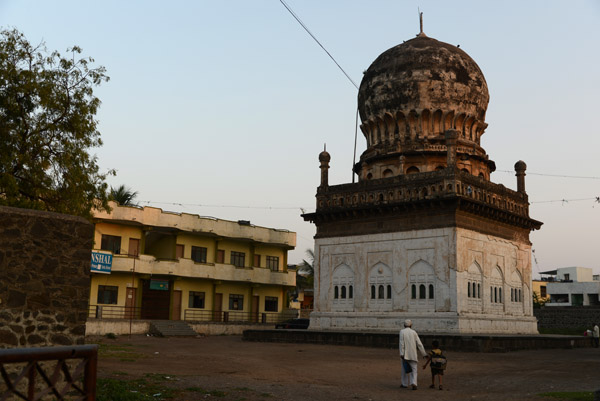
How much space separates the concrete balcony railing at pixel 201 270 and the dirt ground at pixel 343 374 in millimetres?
15999

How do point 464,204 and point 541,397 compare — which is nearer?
point 541,397

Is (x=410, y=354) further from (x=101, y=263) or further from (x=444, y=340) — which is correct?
(x=101, y=263)

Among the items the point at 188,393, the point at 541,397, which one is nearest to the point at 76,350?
the point at 188,393

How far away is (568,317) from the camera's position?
49281 mm

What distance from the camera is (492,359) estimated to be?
67.5 feet

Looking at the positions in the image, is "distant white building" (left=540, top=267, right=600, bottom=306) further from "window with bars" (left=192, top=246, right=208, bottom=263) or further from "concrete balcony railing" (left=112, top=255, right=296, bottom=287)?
"window with bars" (left=192, top=246, right=208, bottom=263)

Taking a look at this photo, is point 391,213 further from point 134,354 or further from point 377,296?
point 134,354

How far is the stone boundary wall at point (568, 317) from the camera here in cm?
4797

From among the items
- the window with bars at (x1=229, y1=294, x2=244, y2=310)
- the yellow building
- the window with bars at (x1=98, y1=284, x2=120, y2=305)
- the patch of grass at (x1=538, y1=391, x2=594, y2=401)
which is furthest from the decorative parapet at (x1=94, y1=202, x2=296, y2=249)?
the patch of grass at (x1=538, y1=391, x2=594, y2=401)

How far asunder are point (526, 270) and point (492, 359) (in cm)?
1248

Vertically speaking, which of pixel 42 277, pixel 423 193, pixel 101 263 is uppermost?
pixel 423 193

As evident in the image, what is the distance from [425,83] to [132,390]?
24.4 meters

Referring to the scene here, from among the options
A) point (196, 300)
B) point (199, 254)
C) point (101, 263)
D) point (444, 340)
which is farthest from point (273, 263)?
point (444, 340)

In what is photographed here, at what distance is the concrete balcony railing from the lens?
122 feet
